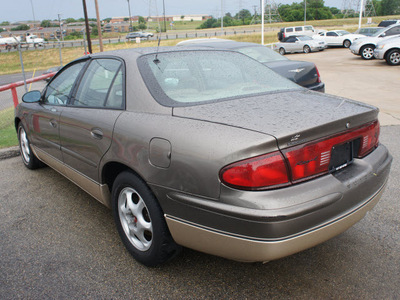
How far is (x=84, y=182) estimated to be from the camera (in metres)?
3.28

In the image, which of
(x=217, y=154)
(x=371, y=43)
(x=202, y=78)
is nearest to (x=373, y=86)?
(x=202, y=78)

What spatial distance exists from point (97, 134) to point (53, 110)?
3.49ft

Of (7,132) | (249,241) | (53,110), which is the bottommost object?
(7,132)

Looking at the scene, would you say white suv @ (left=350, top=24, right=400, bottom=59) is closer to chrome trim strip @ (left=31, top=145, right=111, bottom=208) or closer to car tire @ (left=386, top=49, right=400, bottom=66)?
car tire @ (left=386, top=49, right=400, bottom=66)

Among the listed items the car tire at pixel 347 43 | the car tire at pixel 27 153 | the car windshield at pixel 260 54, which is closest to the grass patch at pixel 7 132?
the car tire at pixel 27 153

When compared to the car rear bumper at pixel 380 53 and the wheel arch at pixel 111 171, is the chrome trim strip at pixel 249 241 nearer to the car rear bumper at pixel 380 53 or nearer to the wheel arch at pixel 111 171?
the wheel arch at pixel 111 171

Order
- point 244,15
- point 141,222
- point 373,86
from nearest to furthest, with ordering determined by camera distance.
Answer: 1. point 141,222
2. point 373,86
3. point 244,15

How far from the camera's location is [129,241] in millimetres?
2762

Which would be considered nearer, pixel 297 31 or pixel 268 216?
pixel 268 216

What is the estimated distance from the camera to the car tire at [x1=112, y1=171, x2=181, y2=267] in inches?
93.9

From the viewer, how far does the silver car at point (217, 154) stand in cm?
197

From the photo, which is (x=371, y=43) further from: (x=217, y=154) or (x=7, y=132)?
(x=217, y=154)

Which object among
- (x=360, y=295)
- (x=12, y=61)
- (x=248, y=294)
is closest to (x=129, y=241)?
(x=248, y=294)

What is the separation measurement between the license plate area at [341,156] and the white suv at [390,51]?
54.1 feet
